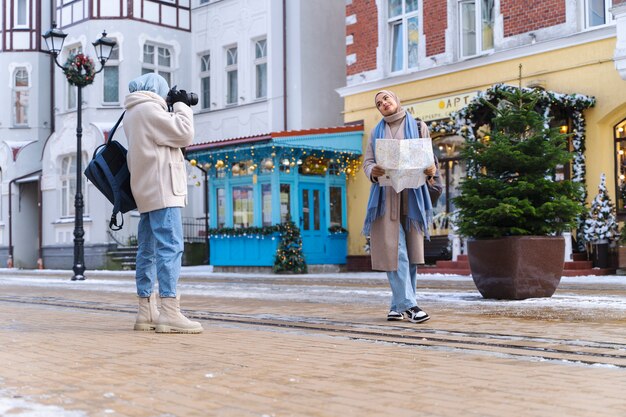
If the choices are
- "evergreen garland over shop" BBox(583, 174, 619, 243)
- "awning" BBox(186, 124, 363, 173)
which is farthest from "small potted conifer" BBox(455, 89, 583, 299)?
"awning" BBox(186, 124, 363, 173)

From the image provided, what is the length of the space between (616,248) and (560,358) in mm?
12405

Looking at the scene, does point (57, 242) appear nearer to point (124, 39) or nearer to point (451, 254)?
point (124, 39)

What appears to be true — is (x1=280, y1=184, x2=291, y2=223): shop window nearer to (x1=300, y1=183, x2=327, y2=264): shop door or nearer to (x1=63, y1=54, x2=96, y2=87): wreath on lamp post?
(x1=300, y1=183, x2=327, y2=264): shop door

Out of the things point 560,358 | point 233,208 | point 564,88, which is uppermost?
point 564,88

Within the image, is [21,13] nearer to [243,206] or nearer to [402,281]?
[243,206]

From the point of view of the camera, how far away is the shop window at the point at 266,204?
21.9 metres

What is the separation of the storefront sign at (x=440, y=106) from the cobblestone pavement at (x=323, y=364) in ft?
37.0

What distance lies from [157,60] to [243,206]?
350 inches

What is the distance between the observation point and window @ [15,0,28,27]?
3262 centimetres

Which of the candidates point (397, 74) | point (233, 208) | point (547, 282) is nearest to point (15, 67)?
point (233, 208)

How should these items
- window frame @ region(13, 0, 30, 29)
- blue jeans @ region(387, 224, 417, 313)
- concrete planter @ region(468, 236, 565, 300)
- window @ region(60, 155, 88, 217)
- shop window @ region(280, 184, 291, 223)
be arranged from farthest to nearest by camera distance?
window frame @ region(13, 0, 30, 29), window @ region(60, 155, 88, 217), shop window @ region(280, 184, 291, 223), concrete planter @ region(468, 236, 565, 300), blue jeans @ region(387, 224, 417, 313)

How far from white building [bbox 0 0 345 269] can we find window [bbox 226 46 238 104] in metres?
0.03

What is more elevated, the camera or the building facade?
the building facade

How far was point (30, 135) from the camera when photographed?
106 feet
